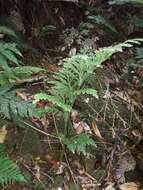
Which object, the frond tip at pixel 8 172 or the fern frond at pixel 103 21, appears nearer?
the frond tip at pixel 8 172

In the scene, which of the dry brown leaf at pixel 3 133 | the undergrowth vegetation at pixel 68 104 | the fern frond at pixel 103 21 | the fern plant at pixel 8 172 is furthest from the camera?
the fern frond at pixel 103 21

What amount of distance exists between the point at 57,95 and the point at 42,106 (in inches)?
18.9

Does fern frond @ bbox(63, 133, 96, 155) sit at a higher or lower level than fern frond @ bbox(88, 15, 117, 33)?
lower

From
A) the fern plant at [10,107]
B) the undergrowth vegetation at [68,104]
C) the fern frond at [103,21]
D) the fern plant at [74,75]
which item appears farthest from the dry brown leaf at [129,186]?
the fern frond at [103,21]

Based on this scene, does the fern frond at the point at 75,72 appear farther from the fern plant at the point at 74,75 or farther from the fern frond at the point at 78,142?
the fern frond at the point at 78,142

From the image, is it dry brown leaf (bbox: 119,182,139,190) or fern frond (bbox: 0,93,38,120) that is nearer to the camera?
fern frond (bbox: 0,93,38,120)

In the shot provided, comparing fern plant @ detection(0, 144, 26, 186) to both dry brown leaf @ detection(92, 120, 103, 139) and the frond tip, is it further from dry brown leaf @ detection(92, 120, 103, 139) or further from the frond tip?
dry brown leaf @ detection(92, 120, 103, 139)

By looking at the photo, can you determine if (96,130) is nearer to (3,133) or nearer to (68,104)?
(68,104)

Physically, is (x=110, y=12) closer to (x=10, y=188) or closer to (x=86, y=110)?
(x=86, y=110)

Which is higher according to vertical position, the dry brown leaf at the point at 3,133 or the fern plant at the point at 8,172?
the dry brown leaf at the point at 3,133

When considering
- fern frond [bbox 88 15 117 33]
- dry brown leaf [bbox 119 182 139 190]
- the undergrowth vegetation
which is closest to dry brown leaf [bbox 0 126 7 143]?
the undergrowth vegetation

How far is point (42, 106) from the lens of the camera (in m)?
4.00

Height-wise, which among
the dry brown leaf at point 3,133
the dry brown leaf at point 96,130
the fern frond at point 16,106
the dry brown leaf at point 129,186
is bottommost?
the dry brown leaf at point 129,186

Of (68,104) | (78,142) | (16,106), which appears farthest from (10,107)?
(78,142)
